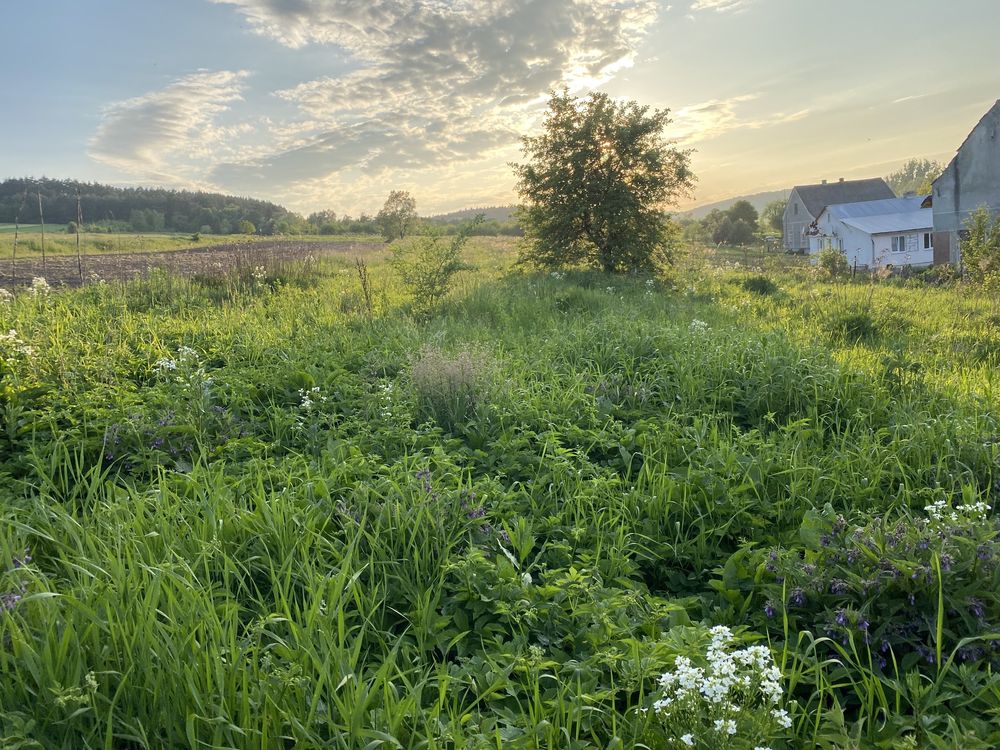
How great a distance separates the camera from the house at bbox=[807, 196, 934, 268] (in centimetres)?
4000

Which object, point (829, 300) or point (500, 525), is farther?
point (829, 300)

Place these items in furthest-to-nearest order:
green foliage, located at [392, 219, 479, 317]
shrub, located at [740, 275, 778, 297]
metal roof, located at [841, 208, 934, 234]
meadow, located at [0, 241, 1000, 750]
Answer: metal roof, located at [841, 208, 934, 234], shrub, located at [740, 275, 778, 297], green foliage, located at [392, 219, 479, 317], meadow, located at [0, 241, 1000, 750]

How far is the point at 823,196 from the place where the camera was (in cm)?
5878

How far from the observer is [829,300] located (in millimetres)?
12203

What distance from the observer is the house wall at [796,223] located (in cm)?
5756

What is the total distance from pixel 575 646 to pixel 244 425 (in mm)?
3155

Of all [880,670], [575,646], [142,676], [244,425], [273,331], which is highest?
[273,331]

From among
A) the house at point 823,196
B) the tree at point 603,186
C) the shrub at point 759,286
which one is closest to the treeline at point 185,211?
the tree at point 603,186

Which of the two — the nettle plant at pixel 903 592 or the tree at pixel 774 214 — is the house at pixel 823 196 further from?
the nettle plant at pixel 903 592

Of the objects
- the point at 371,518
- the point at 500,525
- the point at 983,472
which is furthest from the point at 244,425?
the point at 983,472

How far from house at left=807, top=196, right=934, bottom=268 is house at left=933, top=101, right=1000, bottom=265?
28.6 ft

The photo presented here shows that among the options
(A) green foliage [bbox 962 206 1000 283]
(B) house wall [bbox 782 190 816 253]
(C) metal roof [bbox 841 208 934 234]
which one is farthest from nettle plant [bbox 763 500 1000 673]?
(B) house wall [bbox 782 190 816 253]

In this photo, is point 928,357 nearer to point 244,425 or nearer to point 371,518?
point 371,518

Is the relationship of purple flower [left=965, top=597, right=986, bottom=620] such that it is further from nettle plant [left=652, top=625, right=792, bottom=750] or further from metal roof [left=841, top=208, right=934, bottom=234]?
metal roof [left=841, top=208, right=934, bottom=234]
